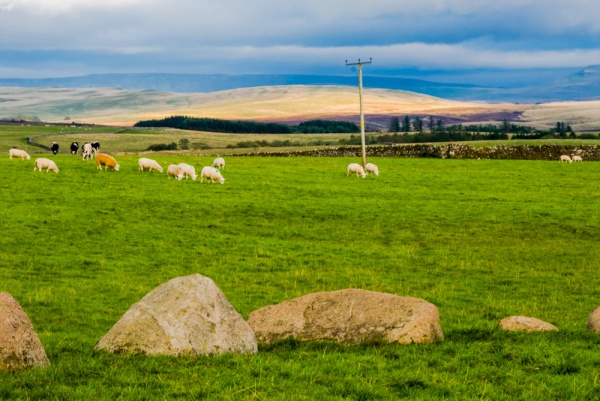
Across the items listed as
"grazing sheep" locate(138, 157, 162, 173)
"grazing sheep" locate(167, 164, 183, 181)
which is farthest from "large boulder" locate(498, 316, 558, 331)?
"grazing sheep" locate(138, 157, 162, 173)

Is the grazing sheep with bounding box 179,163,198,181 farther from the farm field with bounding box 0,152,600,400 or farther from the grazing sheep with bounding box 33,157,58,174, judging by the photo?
the grazing sheep with bounding box 33,157,58,174

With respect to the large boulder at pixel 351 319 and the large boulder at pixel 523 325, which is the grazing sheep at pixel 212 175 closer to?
the large boulder at pixel 351 319

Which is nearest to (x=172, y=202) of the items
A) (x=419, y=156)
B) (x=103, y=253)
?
(x=103, y=253)

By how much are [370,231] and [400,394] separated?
80.1 feet

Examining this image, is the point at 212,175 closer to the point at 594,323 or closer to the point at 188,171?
the point at 188,171

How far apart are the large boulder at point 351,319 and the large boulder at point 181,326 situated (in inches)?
57.0

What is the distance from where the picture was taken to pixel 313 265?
86.4 feet

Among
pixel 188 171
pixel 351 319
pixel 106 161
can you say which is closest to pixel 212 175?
pixel 188 171

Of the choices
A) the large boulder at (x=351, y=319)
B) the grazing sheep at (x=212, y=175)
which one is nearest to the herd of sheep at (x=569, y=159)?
the grazing sheep at (x=212, y=175)

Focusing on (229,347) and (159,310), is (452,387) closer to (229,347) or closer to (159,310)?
(229,347)

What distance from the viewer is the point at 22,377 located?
33.1ft

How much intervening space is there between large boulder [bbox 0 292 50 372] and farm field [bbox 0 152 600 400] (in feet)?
1.30

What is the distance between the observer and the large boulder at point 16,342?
1040 centimetres

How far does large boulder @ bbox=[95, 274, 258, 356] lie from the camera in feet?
37.6
